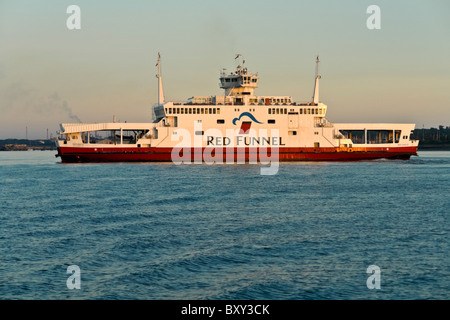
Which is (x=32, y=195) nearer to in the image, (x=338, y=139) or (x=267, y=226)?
(x=267, y=226)

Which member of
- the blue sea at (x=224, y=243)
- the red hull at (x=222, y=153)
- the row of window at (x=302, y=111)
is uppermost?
the row of window at (x=302, y=111)

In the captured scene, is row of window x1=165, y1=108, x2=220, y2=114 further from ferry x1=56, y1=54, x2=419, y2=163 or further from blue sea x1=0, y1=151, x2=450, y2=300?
blue sea x1=0, y1=151, x2=450, y2=300

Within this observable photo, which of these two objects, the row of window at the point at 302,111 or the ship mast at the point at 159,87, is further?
the ship mast at the point at 159,87

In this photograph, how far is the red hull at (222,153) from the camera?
235ft

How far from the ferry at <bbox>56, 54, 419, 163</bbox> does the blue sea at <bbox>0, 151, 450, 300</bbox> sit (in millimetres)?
32099

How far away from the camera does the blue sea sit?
1574 cm

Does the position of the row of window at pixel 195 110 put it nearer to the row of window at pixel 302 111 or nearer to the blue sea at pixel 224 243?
the row of window at pixel 302 111

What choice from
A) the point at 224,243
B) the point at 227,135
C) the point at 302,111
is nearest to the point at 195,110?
the point at 227,135

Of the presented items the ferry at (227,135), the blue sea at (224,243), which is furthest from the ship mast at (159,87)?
the blue sea at (224,243)

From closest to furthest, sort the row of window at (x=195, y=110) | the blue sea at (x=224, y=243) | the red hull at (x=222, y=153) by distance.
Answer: the blue sea at (x=224, y=243), the red hull at (x=222, y=153), the row of window at (x=195, y=110)

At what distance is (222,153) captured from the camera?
7306cm

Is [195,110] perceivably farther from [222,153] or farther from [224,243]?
[224,243]

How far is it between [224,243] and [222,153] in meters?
51.9
